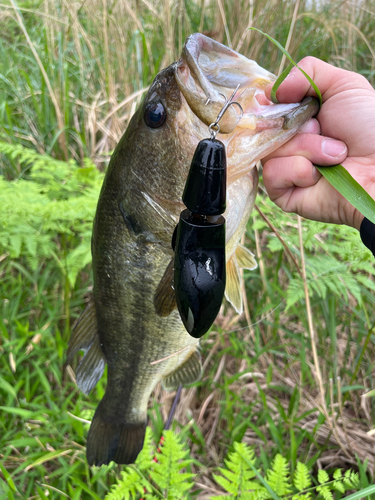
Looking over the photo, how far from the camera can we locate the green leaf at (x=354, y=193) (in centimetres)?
90

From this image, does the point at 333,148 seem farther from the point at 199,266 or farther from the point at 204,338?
the point at 204,338

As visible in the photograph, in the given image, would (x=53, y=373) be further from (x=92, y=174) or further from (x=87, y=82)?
(x=87, y=82)

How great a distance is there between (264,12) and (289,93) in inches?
83.3

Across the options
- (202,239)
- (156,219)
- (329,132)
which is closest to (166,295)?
(156,219)

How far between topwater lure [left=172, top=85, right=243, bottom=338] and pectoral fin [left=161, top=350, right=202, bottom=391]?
0.94 m

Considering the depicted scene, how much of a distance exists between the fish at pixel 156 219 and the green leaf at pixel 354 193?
0.18 metres

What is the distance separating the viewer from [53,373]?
235 centimetres

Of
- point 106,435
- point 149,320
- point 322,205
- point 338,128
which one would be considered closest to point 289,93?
point 338,128

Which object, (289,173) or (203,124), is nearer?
(203,124)

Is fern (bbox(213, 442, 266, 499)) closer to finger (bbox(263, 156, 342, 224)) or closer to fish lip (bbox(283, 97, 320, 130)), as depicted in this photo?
finger (bbox(263, 156, 342, 224))

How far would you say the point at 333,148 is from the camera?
1.09 m

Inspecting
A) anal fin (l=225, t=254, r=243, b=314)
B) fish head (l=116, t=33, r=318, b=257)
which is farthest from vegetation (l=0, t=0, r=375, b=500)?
fish head (l=116, t=33, r=318, b=257)

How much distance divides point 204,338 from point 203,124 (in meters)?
1.77

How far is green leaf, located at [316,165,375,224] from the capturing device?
0.90 metres
